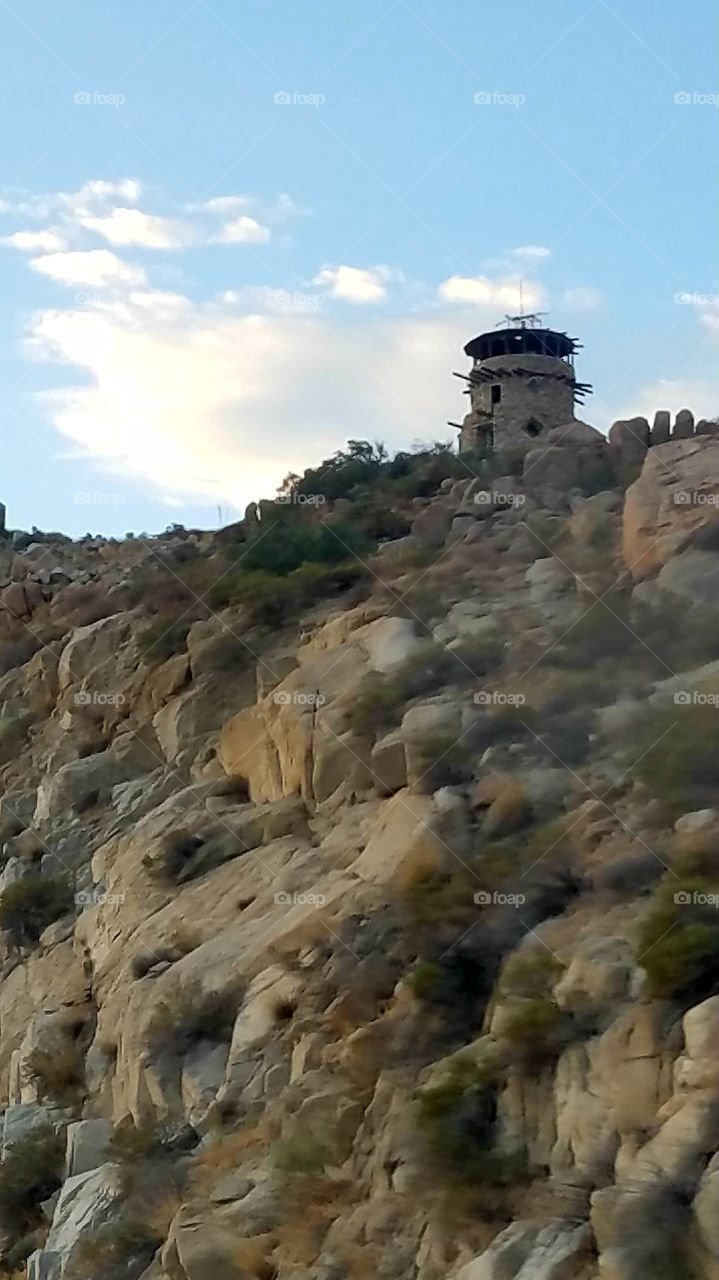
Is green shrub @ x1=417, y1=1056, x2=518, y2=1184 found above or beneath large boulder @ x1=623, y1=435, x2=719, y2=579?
beneath

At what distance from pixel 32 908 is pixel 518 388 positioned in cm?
1677

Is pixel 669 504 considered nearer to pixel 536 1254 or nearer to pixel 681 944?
pixel 681 944

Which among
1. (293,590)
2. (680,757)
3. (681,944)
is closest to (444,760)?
(680,757)

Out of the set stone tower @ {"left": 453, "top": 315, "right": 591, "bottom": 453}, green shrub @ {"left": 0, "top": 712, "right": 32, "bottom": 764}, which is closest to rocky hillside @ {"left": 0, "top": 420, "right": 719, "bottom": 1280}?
green shrub @ {"left": 0, "top": 712, "right": 32, "bottom": 764}

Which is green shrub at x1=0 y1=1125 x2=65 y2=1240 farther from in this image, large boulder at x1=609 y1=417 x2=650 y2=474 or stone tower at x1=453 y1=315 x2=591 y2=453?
stone tower at x1=453 y1=315 x2=591 y2=453

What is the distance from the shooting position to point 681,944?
7.11 meters

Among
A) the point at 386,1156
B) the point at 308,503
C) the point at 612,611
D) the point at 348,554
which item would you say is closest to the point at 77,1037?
the point at 386,1156

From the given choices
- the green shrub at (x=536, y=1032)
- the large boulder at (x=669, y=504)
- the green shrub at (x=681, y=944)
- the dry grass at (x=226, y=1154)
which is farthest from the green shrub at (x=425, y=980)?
the large boulder at (x=669, y=504)

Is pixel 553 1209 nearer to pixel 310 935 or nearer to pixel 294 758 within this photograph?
pixel 310 935

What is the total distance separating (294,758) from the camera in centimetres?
1286

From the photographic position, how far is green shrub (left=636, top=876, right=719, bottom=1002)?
699cm

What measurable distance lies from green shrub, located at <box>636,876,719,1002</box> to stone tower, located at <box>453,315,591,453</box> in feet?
65.4

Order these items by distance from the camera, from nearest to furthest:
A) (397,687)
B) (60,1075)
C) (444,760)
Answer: (444,760) → (60,1075) → (397,687)

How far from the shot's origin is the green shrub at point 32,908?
15117 mm
